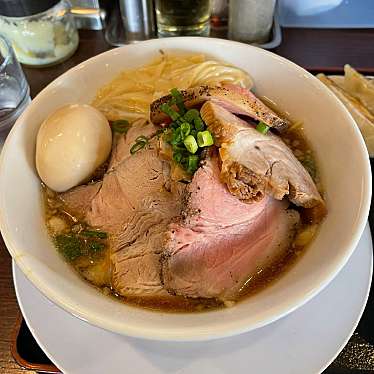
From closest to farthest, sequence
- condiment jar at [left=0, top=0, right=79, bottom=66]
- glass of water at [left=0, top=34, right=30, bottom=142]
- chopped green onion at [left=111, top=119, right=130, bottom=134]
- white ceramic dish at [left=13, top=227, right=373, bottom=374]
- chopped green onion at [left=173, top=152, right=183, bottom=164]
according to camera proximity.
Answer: white ceramic dish at [left=13, top=227, right=373, bottom=374] < chopped green onion at [left=173, top=152, right=183, bottom=164] < chopped green onion at [left=111, top=119, right=130, bottom=134] < glass of water at [left=0, top=34, right=30, bottom=142] < condiment jar at [left=0, top=0, right=79, bottom=66]

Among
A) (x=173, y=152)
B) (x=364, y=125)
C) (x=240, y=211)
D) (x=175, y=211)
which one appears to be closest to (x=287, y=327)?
(x=240, y=211)

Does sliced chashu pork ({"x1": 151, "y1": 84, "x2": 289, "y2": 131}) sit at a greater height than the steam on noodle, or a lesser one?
greater

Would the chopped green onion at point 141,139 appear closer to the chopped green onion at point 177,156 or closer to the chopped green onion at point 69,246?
the chopped green onion at point 177,156

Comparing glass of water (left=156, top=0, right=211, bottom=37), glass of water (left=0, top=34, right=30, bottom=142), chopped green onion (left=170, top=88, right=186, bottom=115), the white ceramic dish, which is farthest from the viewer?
glass of water (left=156, top=0, right=211, bottom=37)

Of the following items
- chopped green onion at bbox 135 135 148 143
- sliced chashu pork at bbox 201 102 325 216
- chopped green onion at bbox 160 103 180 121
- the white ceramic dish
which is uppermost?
chopped green onion at bbox 160 103 180 121

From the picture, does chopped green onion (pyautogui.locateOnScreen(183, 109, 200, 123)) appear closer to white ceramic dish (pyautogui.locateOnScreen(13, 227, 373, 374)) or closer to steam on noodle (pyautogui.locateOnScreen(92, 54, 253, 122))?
steam on noodle (pyautogui.locateOnScreen(92, 54, 253, 122))

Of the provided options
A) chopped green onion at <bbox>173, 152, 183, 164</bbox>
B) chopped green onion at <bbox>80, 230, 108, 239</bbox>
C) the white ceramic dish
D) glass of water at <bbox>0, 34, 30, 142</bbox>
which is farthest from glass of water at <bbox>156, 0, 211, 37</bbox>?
the white ceramic dish

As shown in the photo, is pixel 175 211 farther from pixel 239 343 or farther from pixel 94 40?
pixel 94 40
